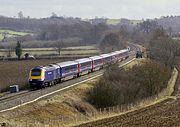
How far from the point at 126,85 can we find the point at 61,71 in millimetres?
8926

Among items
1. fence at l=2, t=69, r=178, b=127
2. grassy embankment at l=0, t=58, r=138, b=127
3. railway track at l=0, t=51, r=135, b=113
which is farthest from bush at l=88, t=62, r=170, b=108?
railway track at l=0, t=51, r=135, b=113

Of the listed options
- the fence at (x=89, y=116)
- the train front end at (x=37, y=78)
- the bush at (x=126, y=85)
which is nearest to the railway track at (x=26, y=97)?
the train front end at (x=37, y=78)

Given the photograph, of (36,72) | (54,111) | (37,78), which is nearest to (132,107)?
(54,111)

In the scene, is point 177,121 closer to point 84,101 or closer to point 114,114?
point 114,114

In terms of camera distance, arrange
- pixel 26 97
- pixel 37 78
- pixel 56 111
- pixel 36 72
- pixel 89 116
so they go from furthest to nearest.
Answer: pixel 36 72
pixel 37 78
pixel 26 97
pixel 56 111
pixel 89 116

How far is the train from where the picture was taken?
5475cm

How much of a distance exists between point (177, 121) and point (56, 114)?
445 inches

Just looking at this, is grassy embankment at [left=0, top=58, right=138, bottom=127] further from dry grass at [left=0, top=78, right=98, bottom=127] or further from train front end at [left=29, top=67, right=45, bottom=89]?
train front end at [left=29, top=67, right=45, bottom=89]

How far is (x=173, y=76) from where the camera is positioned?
93812 mm

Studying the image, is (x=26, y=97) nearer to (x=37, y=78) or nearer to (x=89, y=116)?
(x=37, y=78)

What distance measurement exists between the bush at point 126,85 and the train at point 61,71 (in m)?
5.27

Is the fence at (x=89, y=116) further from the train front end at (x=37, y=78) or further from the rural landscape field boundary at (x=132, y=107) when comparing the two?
the train front end at (x=37, y=78)

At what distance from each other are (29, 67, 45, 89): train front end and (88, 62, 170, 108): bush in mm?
5728

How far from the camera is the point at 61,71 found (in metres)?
62.0
